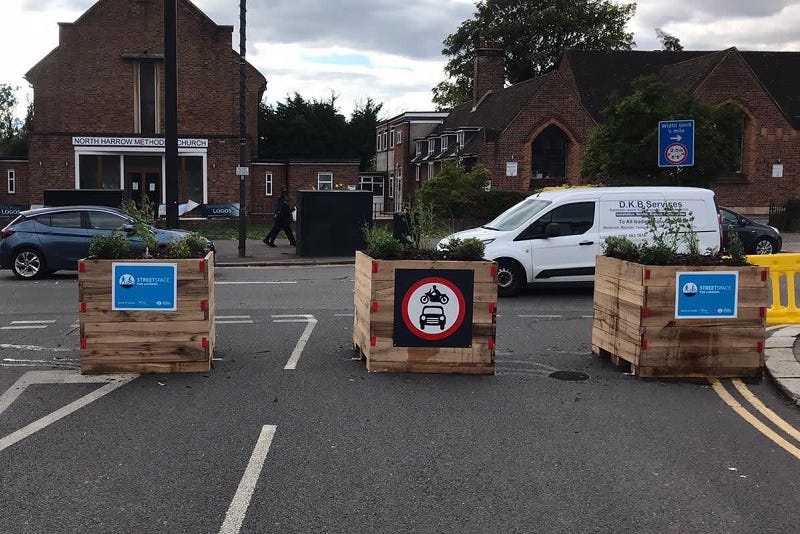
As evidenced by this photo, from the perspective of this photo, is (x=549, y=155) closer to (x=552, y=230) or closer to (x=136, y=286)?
(x=552, y=230)

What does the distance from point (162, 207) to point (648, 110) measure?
21.8 m

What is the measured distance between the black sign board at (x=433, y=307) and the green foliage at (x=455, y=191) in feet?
75.1

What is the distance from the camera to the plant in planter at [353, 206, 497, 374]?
27.5ft

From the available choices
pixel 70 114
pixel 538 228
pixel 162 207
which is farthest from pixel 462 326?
pixel 70 114

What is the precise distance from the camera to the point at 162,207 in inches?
1524

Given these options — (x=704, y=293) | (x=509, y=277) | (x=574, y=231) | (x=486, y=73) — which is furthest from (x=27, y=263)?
(x=486, y=73)

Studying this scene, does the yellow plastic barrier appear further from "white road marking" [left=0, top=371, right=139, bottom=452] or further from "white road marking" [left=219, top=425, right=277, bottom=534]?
"white road marking" [left=0, top=371, right=139, bottom=452]

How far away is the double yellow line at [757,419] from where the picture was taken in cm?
641

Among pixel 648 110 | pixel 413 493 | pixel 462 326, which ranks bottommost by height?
pixel 413 493

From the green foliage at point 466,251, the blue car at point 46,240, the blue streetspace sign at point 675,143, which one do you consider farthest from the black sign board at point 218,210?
the green foliage at point 466,251

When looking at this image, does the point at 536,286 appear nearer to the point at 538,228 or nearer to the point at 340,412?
the point at 538,228

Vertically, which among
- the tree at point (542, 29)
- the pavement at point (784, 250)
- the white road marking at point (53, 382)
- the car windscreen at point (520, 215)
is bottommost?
the white road marking at point (53, 382)

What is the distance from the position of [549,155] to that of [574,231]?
30531mm

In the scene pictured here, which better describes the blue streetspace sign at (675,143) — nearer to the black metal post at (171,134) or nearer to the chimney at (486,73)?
the black metal post at (171,134)
